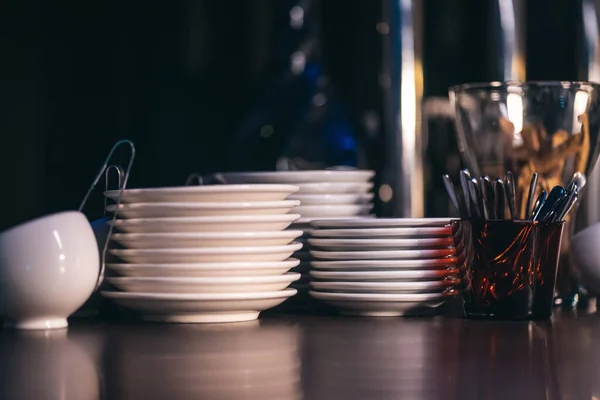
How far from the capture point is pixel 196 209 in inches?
37.9

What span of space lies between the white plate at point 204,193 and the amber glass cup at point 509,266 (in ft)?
0.62

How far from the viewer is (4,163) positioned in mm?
2334

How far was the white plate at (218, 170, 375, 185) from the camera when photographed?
3.79 feet

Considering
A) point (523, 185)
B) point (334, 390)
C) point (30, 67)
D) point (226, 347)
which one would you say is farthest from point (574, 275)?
point (30, 67)

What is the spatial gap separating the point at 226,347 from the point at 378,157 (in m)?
1.56

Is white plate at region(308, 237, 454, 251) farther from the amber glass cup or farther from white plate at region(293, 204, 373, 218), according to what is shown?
white plate at region(293, 204, 373, 218)

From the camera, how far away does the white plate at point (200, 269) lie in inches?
37.7

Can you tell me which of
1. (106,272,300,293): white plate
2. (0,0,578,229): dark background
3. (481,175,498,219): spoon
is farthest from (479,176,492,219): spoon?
(0,0,578,229): dark background

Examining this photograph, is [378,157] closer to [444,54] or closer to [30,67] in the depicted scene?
[444,54]

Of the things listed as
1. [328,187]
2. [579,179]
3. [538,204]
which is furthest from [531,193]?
[328,187]

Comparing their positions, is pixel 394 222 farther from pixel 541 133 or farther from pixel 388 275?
pixel 541 133

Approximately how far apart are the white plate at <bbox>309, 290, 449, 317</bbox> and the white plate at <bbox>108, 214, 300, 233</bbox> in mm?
108

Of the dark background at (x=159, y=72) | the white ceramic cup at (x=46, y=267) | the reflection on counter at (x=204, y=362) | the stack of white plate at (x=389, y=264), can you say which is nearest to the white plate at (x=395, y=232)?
the stack of white plate at (x=389, y=264)

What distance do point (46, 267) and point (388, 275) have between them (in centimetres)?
31
